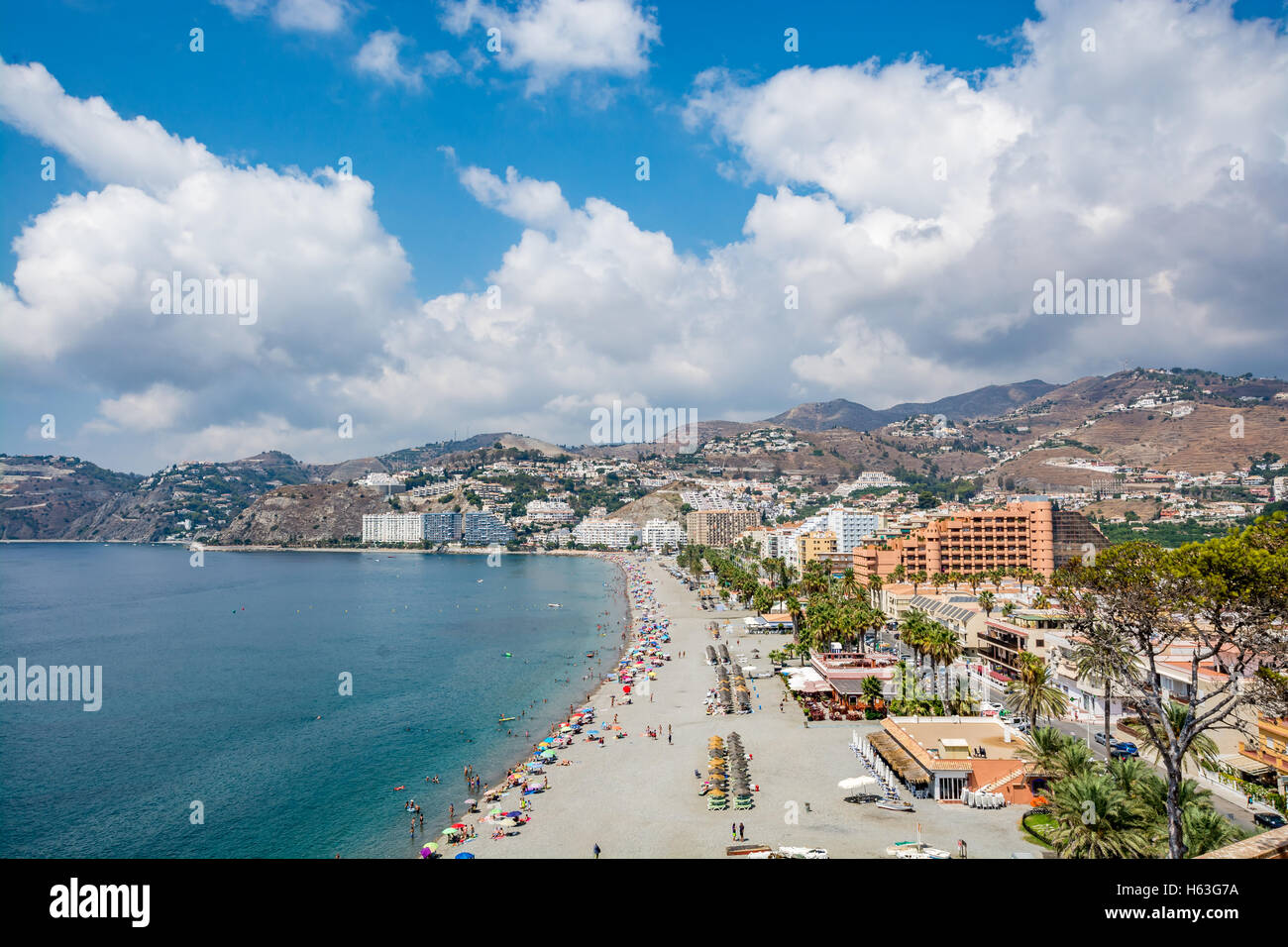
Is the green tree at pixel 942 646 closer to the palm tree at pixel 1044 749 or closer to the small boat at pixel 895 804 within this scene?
the palm tree at pixel 1044 749

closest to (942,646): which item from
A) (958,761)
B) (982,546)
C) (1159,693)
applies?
(958,761)

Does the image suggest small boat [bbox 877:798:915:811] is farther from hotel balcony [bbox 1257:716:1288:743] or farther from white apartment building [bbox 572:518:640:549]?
white apartment building [bbox 572:518:640:549]

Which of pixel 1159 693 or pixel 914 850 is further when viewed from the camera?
pixel 914 850

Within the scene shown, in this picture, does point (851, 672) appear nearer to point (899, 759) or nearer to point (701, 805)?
point (899, 759)

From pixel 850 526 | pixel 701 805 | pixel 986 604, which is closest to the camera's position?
pixel 701 805

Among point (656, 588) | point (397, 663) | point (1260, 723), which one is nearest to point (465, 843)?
point (1260, 723)
